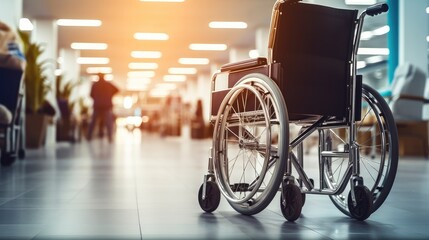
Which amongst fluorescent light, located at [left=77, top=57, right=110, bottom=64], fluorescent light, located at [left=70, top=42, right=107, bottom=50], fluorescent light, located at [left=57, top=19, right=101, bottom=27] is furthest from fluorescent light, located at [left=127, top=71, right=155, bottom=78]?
fluorescent light, located at [left=57, top=19, right=101, bottom=27]

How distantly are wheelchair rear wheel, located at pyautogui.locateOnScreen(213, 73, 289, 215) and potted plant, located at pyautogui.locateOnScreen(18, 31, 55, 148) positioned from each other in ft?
19.1

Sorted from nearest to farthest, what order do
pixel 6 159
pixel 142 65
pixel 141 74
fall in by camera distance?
pixel 6 159, pixel 142 65, pixel 141 74

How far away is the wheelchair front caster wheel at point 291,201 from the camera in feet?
6.68

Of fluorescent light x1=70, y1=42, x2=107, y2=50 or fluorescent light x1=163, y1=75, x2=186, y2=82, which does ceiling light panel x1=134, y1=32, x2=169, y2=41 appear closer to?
fluorescent light x1=70, y1=42, x2=107, y2=50

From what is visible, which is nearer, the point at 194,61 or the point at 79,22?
the point at 79,22

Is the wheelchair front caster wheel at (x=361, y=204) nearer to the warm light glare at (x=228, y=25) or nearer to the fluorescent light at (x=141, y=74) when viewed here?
the warm light glare at (x=228, y=25)

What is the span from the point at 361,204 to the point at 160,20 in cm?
1245

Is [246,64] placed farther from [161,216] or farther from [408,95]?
[408,95]

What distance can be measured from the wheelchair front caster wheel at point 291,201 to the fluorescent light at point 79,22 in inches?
504

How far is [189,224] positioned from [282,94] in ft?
1.94

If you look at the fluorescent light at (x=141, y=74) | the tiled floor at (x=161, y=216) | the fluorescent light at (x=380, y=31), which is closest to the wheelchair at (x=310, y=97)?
the tiled floor at (x=161, y=216)

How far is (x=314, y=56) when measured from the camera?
7.27 ft

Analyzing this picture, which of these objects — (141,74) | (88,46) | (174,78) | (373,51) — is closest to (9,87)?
(88,46)

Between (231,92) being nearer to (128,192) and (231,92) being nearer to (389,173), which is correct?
(389,173)
